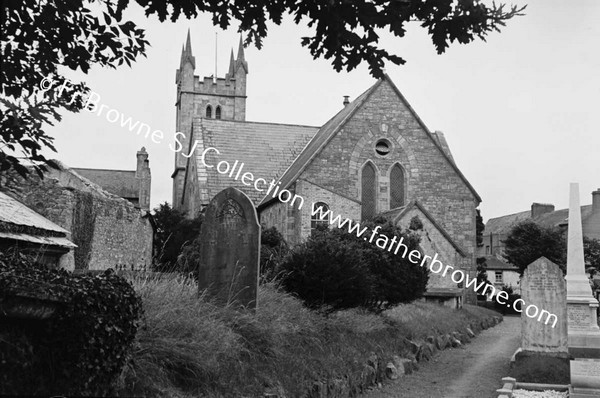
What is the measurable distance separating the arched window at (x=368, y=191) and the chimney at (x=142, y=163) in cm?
3089

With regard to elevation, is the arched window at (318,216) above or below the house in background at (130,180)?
below

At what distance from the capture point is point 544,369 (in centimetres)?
1414

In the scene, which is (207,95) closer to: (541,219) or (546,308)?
(541,219)

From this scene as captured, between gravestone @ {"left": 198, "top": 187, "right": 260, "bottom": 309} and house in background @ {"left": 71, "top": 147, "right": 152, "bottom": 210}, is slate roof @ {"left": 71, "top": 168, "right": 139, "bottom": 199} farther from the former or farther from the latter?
gravestone @ {"left": 198, "top": 187, "right": 260, "bottom": 309}

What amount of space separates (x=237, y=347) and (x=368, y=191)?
23.3m

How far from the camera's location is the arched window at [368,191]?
31203mm

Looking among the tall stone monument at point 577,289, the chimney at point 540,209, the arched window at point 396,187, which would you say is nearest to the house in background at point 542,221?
the chimney at point 540,209

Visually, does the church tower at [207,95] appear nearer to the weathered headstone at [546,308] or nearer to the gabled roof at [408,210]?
the gabled roof at [408,210]

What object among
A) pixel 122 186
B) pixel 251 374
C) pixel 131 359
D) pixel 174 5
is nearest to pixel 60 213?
pixel 251 374

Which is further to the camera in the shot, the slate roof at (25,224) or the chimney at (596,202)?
the chimney at (596,202)

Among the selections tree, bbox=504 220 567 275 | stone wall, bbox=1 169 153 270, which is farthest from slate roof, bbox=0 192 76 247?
tree, bbox=504 220 567 275

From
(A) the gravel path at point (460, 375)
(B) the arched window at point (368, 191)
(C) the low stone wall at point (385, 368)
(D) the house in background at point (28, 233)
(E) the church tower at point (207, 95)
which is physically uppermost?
(E) the church tower at point (207, 95)

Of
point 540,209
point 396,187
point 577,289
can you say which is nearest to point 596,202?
point 540,209

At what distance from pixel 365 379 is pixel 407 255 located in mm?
7852
